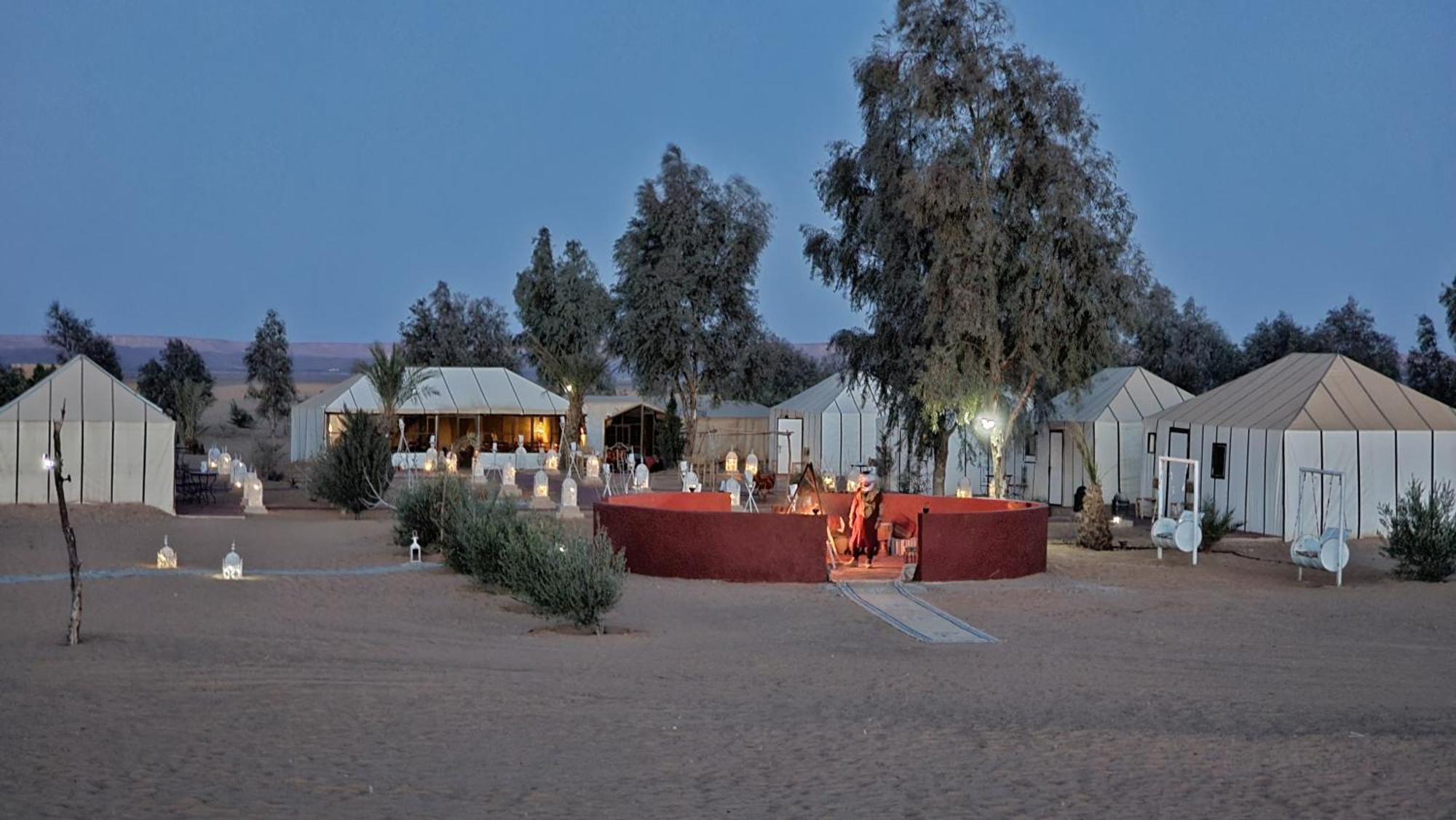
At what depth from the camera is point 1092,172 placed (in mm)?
25750

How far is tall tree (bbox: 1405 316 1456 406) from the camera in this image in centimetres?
4294

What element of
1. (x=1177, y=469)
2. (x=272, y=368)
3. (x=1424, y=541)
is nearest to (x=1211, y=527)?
(x=1424, y=541)

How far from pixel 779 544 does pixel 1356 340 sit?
3805 centimetres

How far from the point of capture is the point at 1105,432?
28750 millimetres

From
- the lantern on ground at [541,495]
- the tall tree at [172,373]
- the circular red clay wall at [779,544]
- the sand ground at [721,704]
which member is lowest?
the sand ground at [721,704]

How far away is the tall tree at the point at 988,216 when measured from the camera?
25250 mm

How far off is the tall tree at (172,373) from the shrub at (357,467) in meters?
35.6

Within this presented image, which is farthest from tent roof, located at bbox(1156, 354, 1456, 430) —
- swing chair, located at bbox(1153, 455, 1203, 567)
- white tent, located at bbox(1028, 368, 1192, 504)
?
swing chair, located at bbox(1153, 455, 1203, 567)

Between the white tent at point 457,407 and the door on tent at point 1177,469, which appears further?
the white tent at point 457,407

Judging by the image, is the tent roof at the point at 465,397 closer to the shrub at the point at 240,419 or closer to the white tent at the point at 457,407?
the white tent at the point at 457,407

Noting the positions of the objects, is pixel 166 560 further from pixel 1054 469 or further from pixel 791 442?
pixel 791 442

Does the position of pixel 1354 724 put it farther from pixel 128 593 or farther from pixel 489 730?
pixel 128 593

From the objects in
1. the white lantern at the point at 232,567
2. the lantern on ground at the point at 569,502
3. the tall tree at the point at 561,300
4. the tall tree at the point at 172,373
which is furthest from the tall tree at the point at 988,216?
the tall tree at the point at 172,373

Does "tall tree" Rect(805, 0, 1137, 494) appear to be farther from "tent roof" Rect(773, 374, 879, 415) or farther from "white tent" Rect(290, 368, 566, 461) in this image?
"white tent" Rect(290, 368, 566, 461)
